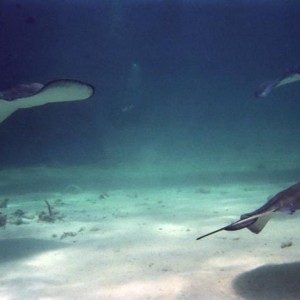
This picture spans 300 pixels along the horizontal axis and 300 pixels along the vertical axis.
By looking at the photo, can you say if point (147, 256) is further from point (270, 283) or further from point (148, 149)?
point (148, 149)

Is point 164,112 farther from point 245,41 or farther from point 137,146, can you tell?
point 245,41

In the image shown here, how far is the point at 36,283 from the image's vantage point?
4031 millimetres

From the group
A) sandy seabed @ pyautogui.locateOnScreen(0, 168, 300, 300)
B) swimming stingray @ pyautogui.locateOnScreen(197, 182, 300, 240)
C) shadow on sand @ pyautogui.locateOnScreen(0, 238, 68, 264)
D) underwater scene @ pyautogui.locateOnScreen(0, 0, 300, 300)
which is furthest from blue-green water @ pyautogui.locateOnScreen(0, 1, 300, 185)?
swimming stingray @ pyautogui.locateOnScreen(197, 182, 300, 240)

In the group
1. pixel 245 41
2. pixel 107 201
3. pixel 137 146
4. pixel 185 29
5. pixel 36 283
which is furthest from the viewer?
pixel 137 146

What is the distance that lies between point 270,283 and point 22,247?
398 cm

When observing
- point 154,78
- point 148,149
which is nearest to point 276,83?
point 154,78

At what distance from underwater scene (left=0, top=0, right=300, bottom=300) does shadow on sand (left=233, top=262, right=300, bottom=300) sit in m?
0.02

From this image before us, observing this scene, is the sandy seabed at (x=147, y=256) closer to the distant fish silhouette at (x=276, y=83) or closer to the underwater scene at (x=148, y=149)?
the underwater scene at (x=148, y=149)

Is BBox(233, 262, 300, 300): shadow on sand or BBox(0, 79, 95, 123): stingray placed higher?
BBox(0, 79, 95, 123): stingray

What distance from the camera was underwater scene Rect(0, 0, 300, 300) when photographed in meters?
4.09

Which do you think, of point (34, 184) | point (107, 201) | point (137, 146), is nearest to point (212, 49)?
point (137, 146)

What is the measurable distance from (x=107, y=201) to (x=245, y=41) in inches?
690

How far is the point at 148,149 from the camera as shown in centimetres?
2719

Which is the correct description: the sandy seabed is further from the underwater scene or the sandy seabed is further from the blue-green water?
the blue-green water
